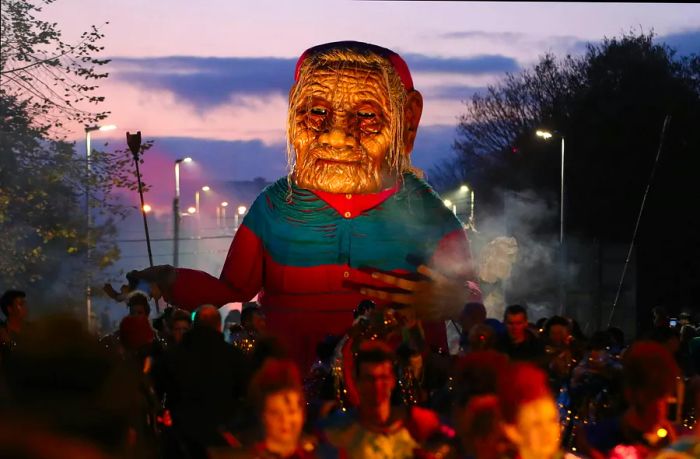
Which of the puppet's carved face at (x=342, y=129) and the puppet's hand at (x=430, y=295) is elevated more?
the puppet's carved face at (x=342, y=129)

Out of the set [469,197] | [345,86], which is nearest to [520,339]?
[345,86]

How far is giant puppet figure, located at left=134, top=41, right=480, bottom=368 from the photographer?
12.0m

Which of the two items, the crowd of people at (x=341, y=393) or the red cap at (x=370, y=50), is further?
the red cap at (x=370, y=50)

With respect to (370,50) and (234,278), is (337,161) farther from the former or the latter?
(234,278)

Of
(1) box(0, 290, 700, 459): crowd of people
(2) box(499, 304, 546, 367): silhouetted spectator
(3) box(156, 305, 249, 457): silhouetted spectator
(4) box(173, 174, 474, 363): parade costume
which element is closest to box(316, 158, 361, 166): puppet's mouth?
(4) box(173, 174, 474, 363): parade costume

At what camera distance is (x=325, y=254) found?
39.7 ft

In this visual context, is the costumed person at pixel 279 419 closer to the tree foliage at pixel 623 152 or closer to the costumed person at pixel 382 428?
the costumed person at pixel 382 428

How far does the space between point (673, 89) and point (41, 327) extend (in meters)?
36.6

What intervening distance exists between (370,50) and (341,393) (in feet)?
9.96

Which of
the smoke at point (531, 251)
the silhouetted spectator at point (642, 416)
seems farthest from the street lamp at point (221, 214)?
the silhouetted spectator at point (642, 416)

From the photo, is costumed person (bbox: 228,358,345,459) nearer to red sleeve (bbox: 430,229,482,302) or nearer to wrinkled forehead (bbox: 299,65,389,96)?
red sleeve (bbox: 430,229,482,302)

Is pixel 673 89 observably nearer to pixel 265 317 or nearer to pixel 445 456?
pixel 265 317

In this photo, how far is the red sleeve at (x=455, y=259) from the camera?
12.0m

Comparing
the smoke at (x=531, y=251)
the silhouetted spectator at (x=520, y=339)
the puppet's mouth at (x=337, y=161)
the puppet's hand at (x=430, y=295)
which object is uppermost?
the puppet's mouth at (x=337, y=161)
